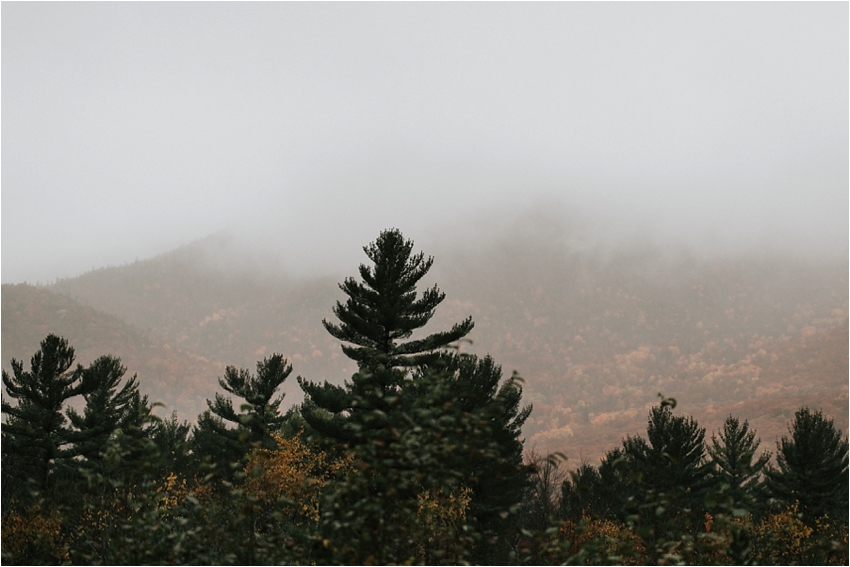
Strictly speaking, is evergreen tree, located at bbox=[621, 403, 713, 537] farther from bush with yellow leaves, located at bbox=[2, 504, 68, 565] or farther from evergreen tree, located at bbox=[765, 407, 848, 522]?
bush with yellow leaves, located at bbox=[2, 504, 68, 565]

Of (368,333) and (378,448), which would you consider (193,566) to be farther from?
(368,333)

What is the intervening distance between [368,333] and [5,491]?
1817cm

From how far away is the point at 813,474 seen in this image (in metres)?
26.8

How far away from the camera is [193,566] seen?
19.7 ft

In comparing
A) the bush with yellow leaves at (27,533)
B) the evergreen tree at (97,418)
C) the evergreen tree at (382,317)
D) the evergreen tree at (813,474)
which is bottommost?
the evergreen tree at (813,474)

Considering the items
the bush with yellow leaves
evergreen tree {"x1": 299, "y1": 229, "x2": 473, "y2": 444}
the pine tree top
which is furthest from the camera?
the pine tree top

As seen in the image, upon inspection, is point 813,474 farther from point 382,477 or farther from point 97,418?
point 97,418

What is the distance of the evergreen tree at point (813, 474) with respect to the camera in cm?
2631

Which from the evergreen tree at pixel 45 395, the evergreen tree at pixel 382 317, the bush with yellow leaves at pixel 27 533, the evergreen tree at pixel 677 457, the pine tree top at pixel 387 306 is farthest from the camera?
the evergreen tree at pixel 677 457

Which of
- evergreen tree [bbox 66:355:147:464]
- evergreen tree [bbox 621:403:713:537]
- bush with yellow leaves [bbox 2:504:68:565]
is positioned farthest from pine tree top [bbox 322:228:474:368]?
evergreen tree [bbox 621:403:713:537]

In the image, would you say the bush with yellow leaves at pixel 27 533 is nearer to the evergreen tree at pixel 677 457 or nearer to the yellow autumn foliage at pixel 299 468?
the yellow autumn foliage at pixel 299 468

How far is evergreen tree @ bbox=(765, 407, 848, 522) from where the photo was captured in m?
26.3

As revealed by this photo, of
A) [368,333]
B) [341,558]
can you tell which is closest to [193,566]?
[341,558]

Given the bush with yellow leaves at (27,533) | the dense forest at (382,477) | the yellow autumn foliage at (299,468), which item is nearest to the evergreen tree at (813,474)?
the dense forest at (382,477)
